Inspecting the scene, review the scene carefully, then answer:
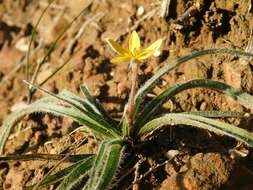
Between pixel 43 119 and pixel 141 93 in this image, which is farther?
pixel 43 119

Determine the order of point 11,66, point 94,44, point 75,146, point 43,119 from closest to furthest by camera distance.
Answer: point 75,146
point 43,119
point 94,44
point 11,66

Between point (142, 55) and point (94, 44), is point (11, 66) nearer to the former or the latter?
point (94, 44)

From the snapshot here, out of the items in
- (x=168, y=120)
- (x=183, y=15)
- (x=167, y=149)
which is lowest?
(x=167, y=149)

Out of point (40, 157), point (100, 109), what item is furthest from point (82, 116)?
point (40, 157)

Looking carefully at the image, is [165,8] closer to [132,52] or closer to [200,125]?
[132,52]

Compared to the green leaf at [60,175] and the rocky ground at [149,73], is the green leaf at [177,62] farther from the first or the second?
the green leaf at [60,175]

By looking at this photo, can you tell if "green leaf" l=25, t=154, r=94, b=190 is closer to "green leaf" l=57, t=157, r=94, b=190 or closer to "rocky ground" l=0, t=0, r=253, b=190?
"green leaf" l=57, t=157, r=94, b=190

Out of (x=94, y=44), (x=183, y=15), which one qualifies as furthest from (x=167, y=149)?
(x=94, y=44)
